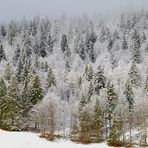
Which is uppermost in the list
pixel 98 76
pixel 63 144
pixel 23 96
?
pixel 98 76

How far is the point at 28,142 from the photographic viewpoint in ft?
192

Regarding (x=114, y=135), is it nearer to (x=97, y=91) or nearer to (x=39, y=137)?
(x=39, y=137)

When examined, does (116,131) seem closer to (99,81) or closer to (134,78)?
(99,81)

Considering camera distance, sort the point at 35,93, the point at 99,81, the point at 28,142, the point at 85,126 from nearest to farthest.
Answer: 1. the point at 28,142
2. the point at 85,126
3. the point at 35,93
4. the point at 99,81

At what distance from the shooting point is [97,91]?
4985 inches

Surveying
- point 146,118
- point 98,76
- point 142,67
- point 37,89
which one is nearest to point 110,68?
point 142,67

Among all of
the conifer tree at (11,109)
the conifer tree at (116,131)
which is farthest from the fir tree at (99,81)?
the conifer tree at (11,109)

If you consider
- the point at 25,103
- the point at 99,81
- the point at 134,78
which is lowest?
the point at 25,103

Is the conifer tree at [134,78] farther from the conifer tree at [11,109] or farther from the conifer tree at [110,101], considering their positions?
the conifer tree at [11,109]

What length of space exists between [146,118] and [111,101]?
10.1 m

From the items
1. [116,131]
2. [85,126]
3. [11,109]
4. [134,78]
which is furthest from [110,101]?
[134,78]

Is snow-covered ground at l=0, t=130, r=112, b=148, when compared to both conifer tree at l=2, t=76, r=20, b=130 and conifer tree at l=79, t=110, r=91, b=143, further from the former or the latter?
conifer tree at l=2, t=76, r=20, b=130

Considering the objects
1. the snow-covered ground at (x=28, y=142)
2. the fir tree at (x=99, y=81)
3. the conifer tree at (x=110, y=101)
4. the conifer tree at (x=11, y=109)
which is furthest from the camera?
the fir tree at (x=99, y=81)

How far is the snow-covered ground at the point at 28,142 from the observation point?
188 feet
